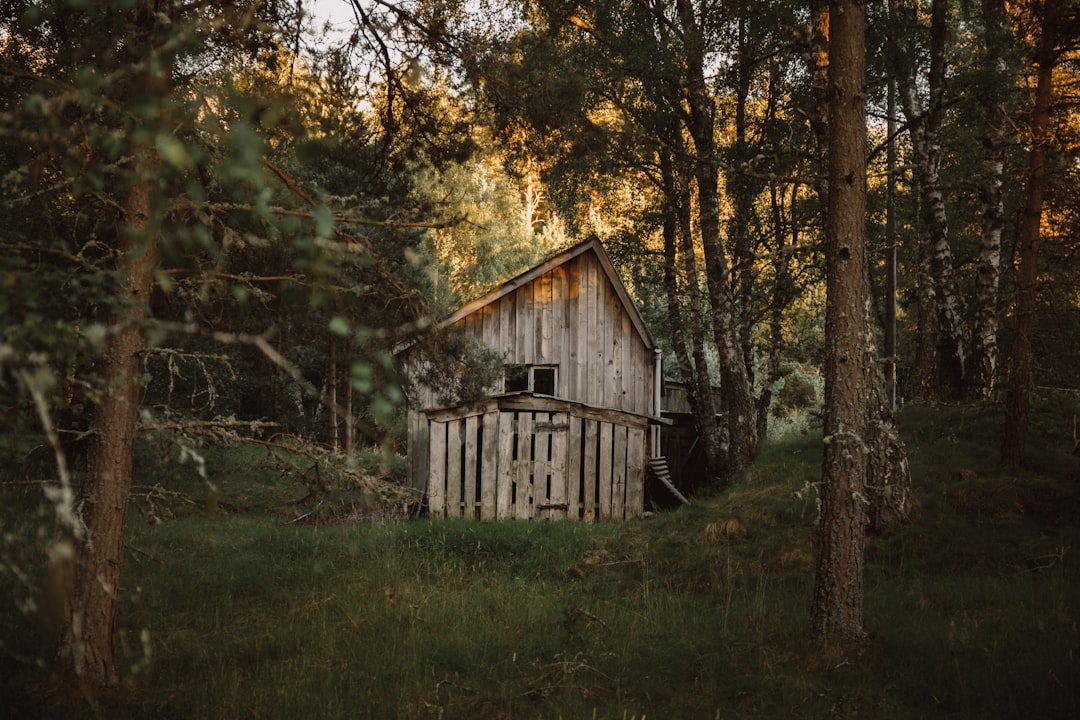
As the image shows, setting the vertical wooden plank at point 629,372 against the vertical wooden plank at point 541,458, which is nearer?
the vertical wooden plank at point 541,458

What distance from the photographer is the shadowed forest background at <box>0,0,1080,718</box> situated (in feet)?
11.3

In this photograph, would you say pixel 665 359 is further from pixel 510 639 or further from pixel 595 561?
pixel 510 639

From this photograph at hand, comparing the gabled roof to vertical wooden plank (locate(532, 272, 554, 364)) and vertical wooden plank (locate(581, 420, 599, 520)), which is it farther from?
vertical wooden plank (locate(581, 420, 599, 520))

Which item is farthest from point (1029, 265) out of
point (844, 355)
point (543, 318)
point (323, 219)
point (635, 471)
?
point (323, 219)

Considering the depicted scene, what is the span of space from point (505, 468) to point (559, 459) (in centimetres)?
108

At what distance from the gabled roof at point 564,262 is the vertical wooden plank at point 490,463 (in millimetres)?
2624

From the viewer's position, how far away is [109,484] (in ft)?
18.2

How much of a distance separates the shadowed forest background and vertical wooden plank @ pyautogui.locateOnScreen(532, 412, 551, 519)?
1.96 meters

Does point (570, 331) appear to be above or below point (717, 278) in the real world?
below

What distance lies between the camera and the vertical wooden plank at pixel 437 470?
46.5 feet

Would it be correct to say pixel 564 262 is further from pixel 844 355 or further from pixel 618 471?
pixel 844 355

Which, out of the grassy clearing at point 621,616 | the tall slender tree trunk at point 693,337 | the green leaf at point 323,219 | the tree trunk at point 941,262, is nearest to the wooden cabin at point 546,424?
the tall slender tree trunk at point 693,337

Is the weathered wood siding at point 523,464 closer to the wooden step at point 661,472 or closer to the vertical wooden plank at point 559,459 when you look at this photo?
the vertical wooden plank at point 559,459

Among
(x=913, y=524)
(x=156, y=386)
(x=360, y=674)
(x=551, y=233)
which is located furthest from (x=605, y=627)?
(x=551, y=233)
